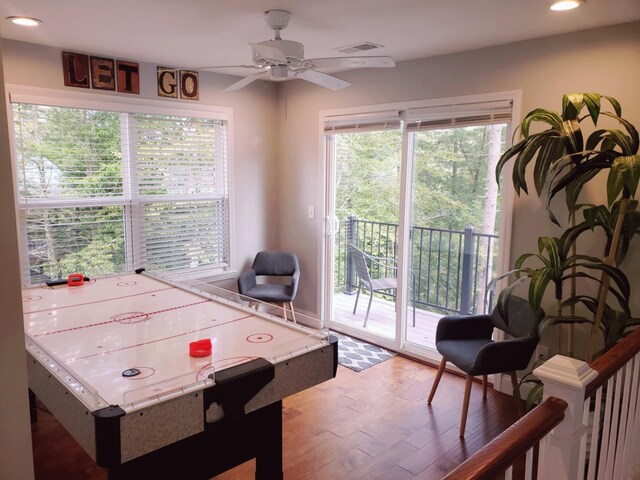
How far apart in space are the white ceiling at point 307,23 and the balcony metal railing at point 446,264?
141 cm

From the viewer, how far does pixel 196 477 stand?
1.85 m

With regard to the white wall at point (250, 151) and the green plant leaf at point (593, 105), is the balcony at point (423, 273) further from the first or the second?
the green plant leaf at point (593, 105)

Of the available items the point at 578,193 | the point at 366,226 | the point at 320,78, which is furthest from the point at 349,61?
the point at 366,226

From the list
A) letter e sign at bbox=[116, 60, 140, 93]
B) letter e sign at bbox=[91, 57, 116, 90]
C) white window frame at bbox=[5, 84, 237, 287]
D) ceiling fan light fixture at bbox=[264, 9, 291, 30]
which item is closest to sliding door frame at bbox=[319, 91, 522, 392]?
white window frame at bbox=[5, 84, 237, 287]

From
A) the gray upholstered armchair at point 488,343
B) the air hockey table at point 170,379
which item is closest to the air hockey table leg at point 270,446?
the air hockey table at point 170,379

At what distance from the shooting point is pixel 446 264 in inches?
154

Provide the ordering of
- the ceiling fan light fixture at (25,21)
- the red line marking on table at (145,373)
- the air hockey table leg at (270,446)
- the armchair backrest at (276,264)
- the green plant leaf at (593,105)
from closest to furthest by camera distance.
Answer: the red line marking on table at (145,373), the air hockey table leg at (270,446), the green plant leaf at (593,105), the ceiling fan light fixture at (25,21), the armchair backrest at (276,264)

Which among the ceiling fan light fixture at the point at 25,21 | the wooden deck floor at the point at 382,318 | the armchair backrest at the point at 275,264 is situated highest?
the ceiling fan light fixture at the point at 25,21

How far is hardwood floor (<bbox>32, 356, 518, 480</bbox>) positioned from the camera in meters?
2.62

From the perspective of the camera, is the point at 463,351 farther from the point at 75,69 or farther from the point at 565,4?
the point at 75,69

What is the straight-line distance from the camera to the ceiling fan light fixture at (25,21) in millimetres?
2818

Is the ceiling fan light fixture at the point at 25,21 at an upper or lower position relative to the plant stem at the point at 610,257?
upper

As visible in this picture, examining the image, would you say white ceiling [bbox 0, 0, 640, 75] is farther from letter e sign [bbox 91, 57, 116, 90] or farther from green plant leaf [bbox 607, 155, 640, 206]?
green plant leaf [bbox 607, 155, 640, 206]

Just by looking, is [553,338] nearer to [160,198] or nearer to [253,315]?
[253,315]
